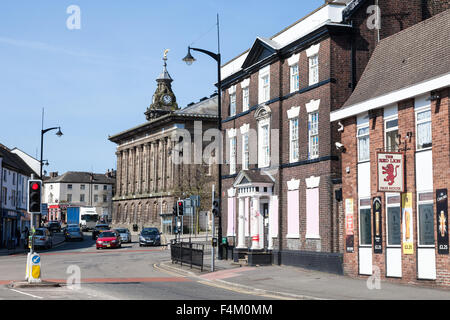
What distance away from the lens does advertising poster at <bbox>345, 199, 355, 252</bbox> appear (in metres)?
25.8

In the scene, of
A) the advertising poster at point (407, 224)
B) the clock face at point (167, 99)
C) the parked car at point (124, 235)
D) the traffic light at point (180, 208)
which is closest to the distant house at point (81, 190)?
the clock face at point (167, 99)

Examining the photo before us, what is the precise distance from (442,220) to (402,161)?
253 centimetres

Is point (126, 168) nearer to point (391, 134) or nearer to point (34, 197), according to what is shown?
point (34, 197)

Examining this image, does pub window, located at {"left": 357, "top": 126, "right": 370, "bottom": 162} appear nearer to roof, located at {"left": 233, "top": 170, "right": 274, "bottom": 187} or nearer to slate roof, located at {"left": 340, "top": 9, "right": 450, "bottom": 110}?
slate roof, located at {"left": 340, "top": 9, "right": 450, "bottom": 110}

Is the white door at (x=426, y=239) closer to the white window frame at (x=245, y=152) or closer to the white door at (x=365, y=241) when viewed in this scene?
the white door at (x=365, y=241)

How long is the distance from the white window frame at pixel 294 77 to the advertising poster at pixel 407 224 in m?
10.3

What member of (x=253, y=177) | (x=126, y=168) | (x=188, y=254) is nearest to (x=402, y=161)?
(x=253, y=177)

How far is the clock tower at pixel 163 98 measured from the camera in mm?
112875

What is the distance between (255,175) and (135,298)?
16.2 m


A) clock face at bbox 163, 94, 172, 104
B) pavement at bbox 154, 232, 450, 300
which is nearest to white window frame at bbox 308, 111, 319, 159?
pavement at bbox 154, 232, 450, 300

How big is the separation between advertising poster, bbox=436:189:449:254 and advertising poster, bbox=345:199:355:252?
5049mm

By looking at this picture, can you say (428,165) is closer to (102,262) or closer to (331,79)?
(331,79)

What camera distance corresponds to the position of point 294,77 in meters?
32.0
